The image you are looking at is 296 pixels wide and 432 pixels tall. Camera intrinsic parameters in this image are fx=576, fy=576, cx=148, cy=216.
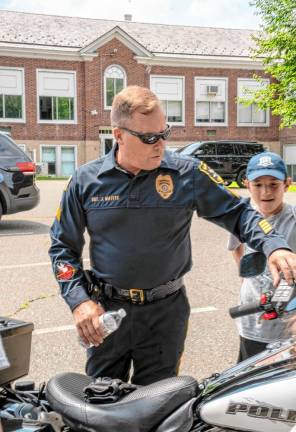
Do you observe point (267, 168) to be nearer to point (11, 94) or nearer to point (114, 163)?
point (114, 163)

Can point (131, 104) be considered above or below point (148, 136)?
above

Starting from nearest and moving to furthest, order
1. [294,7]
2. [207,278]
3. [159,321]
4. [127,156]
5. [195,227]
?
1. [127,156]
2. [159,321]
3. [207,278]
4. [195,227]
5. [294,7]

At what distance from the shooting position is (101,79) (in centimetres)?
3566

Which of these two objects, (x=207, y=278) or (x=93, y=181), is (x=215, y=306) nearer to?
(x=207, y=278)

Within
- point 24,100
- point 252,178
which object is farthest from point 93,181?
point 24,100

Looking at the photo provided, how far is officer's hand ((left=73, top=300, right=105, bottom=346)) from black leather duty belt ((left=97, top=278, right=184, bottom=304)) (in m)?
0.31

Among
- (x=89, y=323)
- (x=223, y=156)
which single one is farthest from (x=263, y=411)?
(x=223, y=156)

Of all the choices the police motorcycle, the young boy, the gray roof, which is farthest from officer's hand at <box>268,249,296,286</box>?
the gray roof

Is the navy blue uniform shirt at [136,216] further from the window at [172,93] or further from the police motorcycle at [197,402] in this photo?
the window at [172,93]

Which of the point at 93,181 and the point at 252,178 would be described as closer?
the point at 93,181

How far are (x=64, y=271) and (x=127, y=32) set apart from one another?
1441 inches

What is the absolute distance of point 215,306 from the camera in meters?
6.03

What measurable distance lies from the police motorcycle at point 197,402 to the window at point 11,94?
33.9m

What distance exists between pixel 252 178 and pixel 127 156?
84 cm
